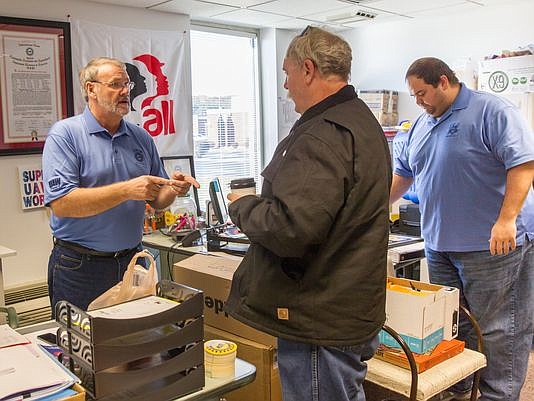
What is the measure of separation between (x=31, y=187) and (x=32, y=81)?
637 mm

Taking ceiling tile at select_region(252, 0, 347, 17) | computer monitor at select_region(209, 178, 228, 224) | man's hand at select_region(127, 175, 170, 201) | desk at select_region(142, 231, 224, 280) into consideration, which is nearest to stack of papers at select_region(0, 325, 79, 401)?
man's hand at select_region(127, 175, 170, 201)

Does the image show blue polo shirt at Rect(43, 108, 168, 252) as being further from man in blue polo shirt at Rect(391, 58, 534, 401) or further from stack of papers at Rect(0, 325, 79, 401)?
man in blue polo shirt at Rect(391, 58, 534, 401)

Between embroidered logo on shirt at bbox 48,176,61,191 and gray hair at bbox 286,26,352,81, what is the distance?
0.98 m

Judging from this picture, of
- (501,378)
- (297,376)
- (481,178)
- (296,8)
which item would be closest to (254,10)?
(296,8)

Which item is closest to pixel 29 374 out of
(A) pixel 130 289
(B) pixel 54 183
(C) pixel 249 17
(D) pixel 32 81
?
(A) pixel 130 289

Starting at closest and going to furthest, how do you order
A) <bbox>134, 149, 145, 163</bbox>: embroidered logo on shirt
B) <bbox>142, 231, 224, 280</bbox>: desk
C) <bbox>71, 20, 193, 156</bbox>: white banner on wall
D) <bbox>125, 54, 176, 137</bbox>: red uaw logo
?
<bbox>134, 149, 145, 163</bbox>: embroidered logo on shirt
<bbox>142, 231, 224, 280</bbox>: desk
<bbox>71, 20, 193, 156</bbox>: white banner on wall
<bbox>125, 54, 176, 137</bbox>: red uaw logo

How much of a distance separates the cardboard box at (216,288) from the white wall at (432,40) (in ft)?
9.53

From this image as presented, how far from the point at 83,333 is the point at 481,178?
1.74 metres

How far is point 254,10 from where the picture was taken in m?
4.12

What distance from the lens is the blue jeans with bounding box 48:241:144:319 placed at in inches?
85.4

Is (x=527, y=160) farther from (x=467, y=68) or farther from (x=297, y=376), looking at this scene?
(x=467, y=68)

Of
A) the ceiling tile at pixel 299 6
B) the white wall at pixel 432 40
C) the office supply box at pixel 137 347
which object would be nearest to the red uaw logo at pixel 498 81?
the white wall at pixel 432 40

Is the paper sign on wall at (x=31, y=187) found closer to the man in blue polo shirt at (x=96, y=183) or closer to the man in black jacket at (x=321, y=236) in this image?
the man in blue polo shirt at (x=96, y=183)

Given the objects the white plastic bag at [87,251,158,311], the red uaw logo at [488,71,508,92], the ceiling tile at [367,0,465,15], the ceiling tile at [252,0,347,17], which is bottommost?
the white plastic bag at [87,251,158,311]
